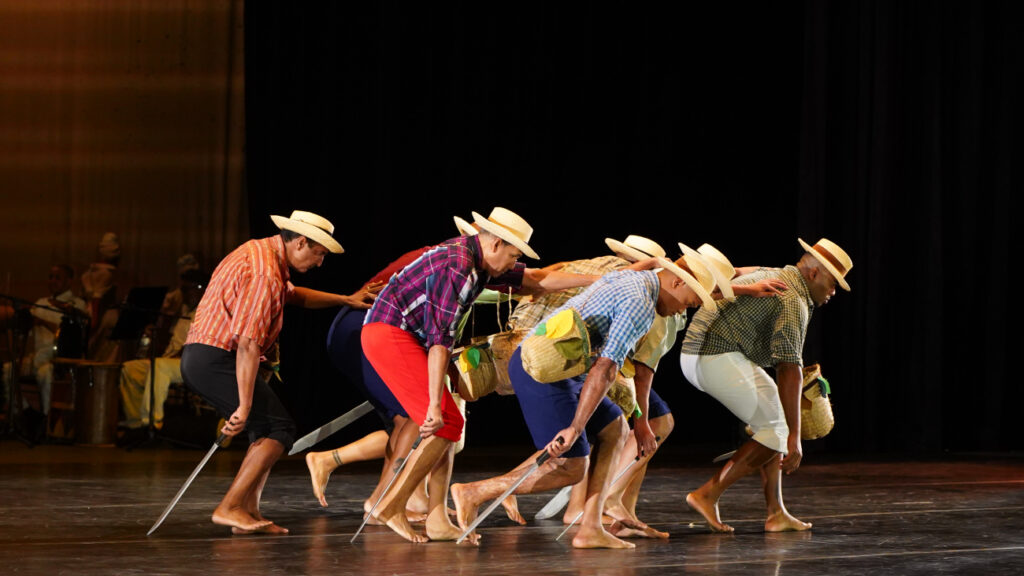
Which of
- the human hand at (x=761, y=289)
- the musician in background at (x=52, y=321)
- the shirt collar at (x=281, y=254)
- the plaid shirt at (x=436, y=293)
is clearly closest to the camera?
the plaid shirt at (x=436, y=293)

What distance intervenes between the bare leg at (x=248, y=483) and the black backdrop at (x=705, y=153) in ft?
14.9

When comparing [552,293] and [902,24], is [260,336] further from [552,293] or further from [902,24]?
[902,24]

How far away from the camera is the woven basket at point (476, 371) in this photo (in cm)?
572

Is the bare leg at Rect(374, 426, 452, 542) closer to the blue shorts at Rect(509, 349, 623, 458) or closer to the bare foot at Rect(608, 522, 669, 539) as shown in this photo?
the blue shorts at Rect(509, 349, 623, 458)

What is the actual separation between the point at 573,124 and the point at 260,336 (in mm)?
5827

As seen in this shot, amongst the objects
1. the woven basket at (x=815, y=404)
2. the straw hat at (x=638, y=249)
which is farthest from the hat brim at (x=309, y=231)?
the woven basket at (x=815, y=404)

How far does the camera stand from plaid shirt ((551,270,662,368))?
474 centimetres

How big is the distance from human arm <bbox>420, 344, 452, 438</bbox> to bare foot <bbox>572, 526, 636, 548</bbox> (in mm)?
729

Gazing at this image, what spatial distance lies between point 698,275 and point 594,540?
111 cm

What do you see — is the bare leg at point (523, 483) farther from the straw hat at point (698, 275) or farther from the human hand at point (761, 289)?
the human hand at point (761, 289)

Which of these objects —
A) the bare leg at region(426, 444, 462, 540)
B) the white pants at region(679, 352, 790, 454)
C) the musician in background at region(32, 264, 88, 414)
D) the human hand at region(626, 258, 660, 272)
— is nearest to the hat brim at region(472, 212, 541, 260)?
the human hand at region(626, 258, 660, 272)

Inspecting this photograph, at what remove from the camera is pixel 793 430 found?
18.6 feet

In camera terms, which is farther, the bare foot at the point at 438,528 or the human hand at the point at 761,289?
the human hand at the point at 761,289

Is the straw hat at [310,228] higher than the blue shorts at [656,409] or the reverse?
higher
